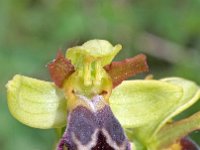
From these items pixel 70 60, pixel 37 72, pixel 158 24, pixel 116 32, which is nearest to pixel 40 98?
pixel 70 60

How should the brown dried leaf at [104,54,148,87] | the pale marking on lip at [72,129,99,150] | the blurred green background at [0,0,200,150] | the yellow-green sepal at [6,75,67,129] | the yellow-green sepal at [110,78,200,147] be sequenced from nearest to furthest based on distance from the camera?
the pale marking on lip at [72,129,99,150] < the yellow-green sepal at [6,75,67,129] < the brown dried leaf at [104,54,148,87] < the yellow-green sepal at [110,78,200,147] < the blurred green background at [0,0,200,150]

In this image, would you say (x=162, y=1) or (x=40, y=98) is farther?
(x=162, y=1)

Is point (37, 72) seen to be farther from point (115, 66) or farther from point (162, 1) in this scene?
point (115, 66)

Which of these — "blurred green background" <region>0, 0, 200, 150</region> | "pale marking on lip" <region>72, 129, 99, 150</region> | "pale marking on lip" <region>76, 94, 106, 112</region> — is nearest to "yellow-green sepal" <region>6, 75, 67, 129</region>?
"pale marking on lip" <region>76, 94, 106, 112</region>

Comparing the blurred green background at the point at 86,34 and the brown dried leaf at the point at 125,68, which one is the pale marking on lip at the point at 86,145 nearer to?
the brown dried leaf at the point at 125,68

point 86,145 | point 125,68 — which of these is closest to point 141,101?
point 125,68

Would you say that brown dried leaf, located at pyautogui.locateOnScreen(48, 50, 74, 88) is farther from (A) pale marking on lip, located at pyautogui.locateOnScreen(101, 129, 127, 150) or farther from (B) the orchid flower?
(A) pale marking on lip, located at pyautogui.locateOnScreen(101, 129, 127, 150)

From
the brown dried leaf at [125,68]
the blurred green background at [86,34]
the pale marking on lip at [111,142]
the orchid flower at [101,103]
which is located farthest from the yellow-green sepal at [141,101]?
the blurred green background at [86,34]
